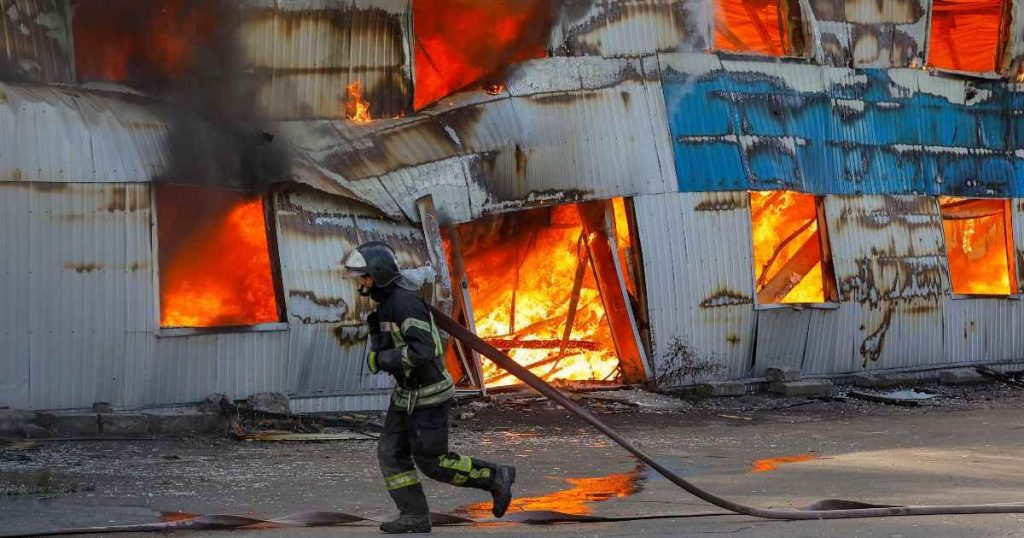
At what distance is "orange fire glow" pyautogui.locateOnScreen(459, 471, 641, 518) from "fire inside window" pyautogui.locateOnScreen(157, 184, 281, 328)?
4627 millimetres

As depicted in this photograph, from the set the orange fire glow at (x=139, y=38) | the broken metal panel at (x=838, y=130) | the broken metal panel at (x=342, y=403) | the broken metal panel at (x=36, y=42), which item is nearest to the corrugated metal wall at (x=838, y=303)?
the broken metal panel at (x=838, y=130)

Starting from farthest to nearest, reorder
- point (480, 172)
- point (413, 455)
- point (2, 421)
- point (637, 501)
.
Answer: point (480, 172), point (2, 421), point (637, 501), point (413, 455)

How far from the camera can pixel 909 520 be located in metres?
8.74

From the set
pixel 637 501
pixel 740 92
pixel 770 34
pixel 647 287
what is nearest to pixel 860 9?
pixel 770 34

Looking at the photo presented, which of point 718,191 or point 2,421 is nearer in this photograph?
point 2,421

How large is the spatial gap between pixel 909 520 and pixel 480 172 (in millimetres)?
7980

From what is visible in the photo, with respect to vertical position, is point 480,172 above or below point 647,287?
above

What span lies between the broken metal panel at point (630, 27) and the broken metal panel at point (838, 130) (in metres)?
0.30

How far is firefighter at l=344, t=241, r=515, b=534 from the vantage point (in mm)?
8242

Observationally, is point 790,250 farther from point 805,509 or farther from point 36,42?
point 805,509

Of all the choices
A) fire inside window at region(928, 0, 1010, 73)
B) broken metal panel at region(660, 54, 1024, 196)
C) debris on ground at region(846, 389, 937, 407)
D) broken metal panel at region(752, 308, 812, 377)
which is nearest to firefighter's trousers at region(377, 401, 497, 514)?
broken metal panel at region(660, 54, 1024, 196)

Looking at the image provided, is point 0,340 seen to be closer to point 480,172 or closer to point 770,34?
point 480,172

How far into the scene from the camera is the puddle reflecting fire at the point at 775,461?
1203 cm

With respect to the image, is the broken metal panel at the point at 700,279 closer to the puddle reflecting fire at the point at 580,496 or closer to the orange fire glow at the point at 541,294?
the orange fire glow at the point at 541,294
